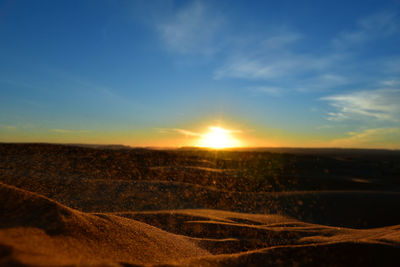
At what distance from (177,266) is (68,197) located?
161 inches

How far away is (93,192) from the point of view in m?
4.96

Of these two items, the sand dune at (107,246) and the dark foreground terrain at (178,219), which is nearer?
the sand dune at (107,246)

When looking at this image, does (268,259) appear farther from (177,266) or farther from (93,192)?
(93,192)

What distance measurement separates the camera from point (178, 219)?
345cm

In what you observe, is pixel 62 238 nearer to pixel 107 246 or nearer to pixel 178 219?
pixel 107 246

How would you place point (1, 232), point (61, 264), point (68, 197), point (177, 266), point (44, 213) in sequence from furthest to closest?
point (68, 197)
point (44, 213)
point (177, 266)
point (1, 232)
point (61, 264)

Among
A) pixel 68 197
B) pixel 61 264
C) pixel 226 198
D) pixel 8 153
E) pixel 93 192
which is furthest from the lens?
pixel 8 153

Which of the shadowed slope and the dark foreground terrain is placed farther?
the dark foreground terrain

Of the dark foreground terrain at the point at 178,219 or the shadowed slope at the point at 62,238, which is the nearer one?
the shadowed slope at the point at 62,238

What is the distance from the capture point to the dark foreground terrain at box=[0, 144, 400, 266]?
4.41 feet

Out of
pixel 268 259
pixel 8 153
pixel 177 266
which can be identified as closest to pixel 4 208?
pixel 177 266

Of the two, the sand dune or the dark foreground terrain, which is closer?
the sand dune

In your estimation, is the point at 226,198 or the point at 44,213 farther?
the point at 226,198

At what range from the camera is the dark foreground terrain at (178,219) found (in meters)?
1.35
